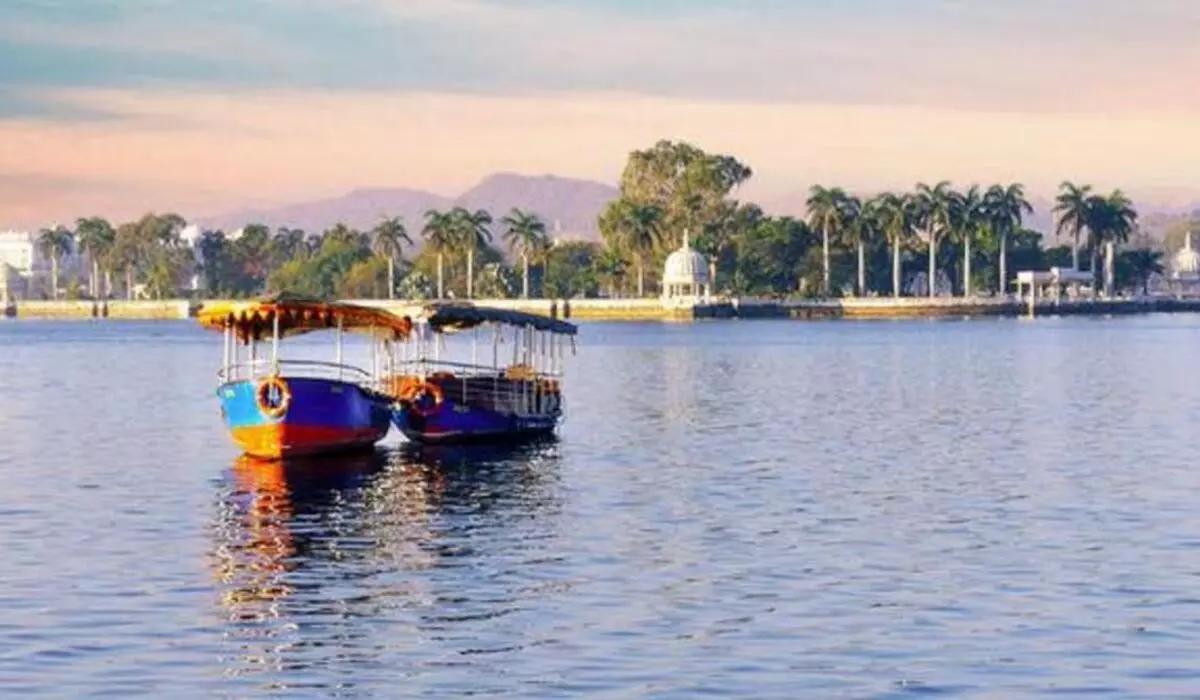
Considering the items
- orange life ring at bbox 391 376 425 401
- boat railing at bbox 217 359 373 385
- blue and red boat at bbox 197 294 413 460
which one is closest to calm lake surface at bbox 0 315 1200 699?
blue and red boat at bbox 197 294 413 460

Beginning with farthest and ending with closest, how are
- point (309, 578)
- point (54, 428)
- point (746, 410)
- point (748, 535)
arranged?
point (746, 410), point (54, 428), point (748, 535), point (309, 578)

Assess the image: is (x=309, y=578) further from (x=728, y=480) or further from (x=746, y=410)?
(x=746, y=410)

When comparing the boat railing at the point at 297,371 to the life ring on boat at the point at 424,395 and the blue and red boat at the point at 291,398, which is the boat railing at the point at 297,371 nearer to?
the blue and red boat at the point at 291,398

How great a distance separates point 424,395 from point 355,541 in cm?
2524

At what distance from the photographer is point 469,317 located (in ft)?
248

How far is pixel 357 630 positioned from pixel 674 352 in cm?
14498

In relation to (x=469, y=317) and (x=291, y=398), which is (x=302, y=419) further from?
(x=469, y=317)

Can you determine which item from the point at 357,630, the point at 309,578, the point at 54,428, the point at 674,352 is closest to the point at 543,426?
the point at 54,428

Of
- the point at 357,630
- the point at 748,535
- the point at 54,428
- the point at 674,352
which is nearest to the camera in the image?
the point at 357,630

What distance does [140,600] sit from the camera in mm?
37812

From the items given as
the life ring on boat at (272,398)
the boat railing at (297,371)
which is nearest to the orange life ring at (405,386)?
the boat railing at (297,371)

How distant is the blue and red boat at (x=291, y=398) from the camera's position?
65.0 m

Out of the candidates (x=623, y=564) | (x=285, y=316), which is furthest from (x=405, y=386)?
(x=623, y=564)

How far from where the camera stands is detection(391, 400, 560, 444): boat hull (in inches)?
2790
